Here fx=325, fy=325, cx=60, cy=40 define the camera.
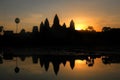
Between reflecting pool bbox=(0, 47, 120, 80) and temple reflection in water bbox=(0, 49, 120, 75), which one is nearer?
reflecting pool bbox=(0, 47, 120, 80)

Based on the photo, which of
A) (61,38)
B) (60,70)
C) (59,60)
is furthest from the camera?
(61,38)

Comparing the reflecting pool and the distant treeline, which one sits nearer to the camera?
the reflecting pool

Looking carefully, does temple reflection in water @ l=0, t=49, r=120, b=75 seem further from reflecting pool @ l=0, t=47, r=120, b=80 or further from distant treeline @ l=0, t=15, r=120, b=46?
distant treeline @ l=0, t=15, r=120, b=46

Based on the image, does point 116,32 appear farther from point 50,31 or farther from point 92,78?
point 92,78

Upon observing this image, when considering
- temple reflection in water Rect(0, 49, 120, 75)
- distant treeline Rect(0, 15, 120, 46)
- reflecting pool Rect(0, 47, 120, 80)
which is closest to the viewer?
reflecting pool Rect(0, 47, 120, 80)

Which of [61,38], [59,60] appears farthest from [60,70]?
[61,38]

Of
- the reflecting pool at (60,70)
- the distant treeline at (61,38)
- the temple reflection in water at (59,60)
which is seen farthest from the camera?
the distant treeline at (61,38)

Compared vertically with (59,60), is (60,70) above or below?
below

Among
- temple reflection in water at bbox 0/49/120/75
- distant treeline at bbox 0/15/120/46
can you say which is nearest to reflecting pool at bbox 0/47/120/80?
temple reflection in water at bbox 0/49/120/75

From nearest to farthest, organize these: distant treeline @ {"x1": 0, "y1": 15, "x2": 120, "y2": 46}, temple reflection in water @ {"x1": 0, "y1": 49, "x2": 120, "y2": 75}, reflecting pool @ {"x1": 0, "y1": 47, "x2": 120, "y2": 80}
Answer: reflecting pool @ {"x1": 0, "y1": 47, "x2": 120, "y2": 80} < temple reflection in water @ {"x1": 0, "y1": 49, "x2": 120, "y2": 75} < distant treeline @ {"x1": 0, "y1": 15, "x2": 120, "y2": 46}

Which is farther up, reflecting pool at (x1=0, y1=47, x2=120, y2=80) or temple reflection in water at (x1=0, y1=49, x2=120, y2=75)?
temple reflection in water at (x1=0, y1=49, x2=120, y2=75)

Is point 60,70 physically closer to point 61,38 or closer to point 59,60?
point 59,60

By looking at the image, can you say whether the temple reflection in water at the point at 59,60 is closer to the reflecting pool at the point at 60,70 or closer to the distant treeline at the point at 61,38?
the reflecting pool at the point at 60,70

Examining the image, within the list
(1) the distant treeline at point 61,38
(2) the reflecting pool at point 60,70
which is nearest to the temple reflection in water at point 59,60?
(2) the reflecting pool at point 60,70
